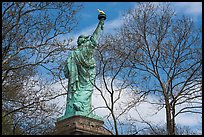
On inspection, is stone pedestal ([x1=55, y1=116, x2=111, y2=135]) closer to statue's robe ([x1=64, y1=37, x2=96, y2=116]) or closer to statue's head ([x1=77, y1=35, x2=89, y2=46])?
statue's robe ([x1=64, y1=37, x2=96, y2=116])

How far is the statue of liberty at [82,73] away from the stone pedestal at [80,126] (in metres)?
0.33

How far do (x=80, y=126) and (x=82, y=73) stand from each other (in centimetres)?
232

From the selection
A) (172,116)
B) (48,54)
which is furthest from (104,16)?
(172,116)

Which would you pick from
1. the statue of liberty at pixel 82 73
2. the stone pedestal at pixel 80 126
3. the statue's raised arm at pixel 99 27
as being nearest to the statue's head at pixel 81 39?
the statue of liberty at pixel 82 73

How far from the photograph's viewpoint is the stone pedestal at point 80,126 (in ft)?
35.3

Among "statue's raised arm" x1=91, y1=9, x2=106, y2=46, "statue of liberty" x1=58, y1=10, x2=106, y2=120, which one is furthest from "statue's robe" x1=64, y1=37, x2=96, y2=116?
"statue's raised arm" x1=91, y1=9, x2=106, y2=46

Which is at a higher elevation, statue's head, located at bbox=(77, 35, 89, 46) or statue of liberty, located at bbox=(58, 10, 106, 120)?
statue's head, located at bbox=(77, 35, 89, 46)

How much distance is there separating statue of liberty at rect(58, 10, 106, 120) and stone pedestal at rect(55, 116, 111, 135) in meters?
0.33

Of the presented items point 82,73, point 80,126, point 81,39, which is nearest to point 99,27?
point 81,39

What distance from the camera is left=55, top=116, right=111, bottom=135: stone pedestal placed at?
35.3ft

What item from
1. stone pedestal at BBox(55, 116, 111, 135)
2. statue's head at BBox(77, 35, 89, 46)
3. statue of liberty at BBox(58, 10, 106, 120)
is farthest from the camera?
statue's head at BBox(77, 35, 89, 46)

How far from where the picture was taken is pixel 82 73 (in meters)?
12.6

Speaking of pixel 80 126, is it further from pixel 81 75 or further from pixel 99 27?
pixel 99 27

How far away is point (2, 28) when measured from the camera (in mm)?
13180
